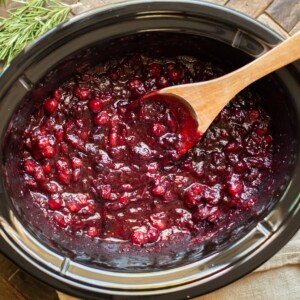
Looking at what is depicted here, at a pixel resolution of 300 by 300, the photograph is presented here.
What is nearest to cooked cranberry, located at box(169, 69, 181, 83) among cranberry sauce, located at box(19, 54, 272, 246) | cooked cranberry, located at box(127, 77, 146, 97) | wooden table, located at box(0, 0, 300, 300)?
cranberry sauce, located at box(19, 54, 272, 246)

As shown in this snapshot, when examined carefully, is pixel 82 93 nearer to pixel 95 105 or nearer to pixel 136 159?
pixel 95 105

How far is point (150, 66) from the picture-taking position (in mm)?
2000

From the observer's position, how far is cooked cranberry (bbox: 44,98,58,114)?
1.92m

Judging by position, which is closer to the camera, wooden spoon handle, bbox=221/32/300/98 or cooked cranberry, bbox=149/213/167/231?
wooden spoon handle, bbox=221/32/300/98

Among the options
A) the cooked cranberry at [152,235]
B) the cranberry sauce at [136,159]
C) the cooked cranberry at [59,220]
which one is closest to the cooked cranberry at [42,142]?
the cranberry sauce at [136,159]

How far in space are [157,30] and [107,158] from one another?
50 cm

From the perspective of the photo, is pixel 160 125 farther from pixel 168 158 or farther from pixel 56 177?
pixel 56 177

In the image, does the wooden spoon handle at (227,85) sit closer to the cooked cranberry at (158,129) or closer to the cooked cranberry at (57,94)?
the cooked cranberry at (158,129)

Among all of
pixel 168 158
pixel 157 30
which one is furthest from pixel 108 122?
pixel 157 30

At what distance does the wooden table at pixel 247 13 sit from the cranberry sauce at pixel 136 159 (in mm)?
308

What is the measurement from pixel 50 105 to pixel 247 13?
2.80ft

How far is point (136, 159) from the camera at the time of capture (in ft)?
6.52

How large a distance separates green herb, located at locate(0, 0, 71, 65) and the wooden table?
0.62 meters

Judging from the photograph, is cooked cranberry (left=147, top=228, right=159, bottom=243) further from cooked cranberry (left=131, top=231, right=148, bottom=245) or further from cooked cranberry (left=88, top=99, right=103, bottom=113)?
cooked cranberry (left=88, top=99, right=103, bottom=113)
